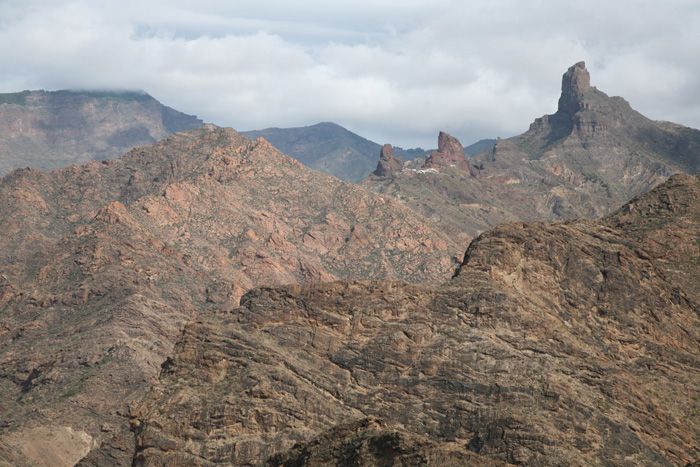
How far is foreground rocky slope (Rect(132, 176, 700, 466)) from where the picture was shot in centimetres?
9262

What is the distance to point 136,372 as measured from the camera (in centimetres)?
16800

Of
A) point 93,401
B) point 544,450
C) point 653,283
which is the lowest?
point 93,401

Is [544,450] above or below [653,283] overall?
below

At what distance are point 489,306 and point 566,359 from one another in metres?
10.5

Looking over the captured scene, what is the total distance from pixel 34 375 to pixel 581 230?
98068 mm

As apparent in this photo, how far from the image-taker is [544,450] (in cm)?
8894

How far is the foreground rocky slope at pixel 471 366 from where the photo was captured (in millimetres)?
92625

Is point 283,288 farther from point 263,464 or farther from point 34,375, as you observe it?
point 34,375

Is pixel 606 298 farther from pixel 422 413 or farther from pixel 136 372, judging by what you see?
pixel 136 372

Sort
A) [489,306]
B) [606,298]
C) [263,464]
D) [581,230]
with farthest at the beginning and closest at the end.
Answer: [581,230] → [606,298] → [489,306] → [263,464]

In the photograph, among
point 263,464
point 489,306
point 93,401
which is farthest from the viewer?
point 93,401

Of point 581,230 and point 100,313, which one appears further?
point 100,313

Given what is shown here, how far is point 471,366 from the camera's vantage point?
100m

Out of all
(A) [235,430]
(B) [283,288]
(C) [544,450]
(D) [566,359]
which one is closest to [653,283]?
(D) [566,359]
